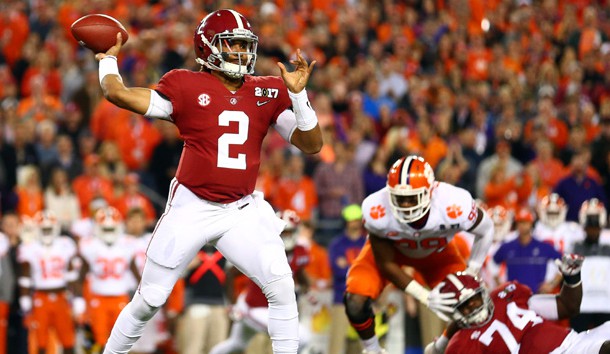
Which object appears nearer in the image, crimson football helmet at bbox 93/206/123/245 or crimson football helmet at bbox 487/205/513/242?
crimson football helmet at bbox 487/205/513/242

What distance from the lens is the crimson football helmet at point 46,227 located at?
11.5m

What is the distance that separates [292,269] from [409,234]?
275cm

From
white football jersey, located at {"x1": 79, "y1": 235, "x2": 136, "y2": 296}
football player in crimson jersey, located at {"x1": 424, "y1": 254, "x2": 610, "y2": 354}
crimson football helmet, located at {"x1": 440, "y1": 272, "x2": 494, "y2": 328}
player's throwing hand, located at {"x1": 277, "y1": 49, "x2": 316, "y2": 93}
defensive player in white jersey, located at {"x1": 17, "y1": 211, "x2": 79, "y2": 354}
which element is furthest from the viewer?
defensive player in white jersey, located at {"x1": 17, "y1": 211, "x2": 79, "y2": 354}

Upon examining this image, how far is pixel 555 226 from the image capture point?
36.8 ft

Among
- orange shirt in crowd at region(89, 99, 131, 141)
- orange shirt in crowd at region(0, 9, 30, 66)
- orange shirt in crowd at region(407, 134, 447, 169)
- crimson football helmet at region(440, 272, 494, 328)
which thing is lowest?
crimson football helmet at region(440, 272, 494, 328)

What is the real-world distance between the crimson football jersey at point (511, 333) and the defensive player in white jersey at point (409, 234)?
16.9 inches

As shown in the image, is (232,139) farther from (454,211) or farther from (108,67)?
(454,211)

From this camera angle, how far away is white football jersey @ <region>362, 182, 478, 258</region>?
7.62 meters

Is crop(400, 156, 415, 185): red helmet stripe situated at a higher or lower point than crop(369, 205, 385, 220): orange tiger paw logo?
higher

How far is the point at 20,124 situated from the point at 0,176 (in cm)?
63

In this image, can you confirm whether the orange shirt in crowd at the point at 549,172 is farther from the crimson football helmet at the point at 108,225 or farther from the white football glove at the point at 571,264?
the white football glove at the point at 571,264

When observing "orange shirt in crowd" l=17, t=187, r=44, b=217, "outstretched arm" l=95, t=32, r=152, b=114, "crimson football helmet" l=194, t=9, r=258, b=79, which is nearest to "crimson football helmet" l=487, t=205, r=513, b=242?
"orange shirt in crowd" l=17, t=187, r=44, b=217

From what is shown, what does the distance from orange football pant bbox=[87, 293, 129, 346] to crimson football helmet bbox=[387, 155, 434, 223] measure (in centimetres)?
438

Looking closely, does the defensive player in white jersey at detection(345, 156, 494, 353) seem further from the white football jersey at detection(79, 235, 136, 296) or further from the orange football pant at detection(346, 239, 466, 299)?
the white football jersey at detection(79, 235, 136, 296)
